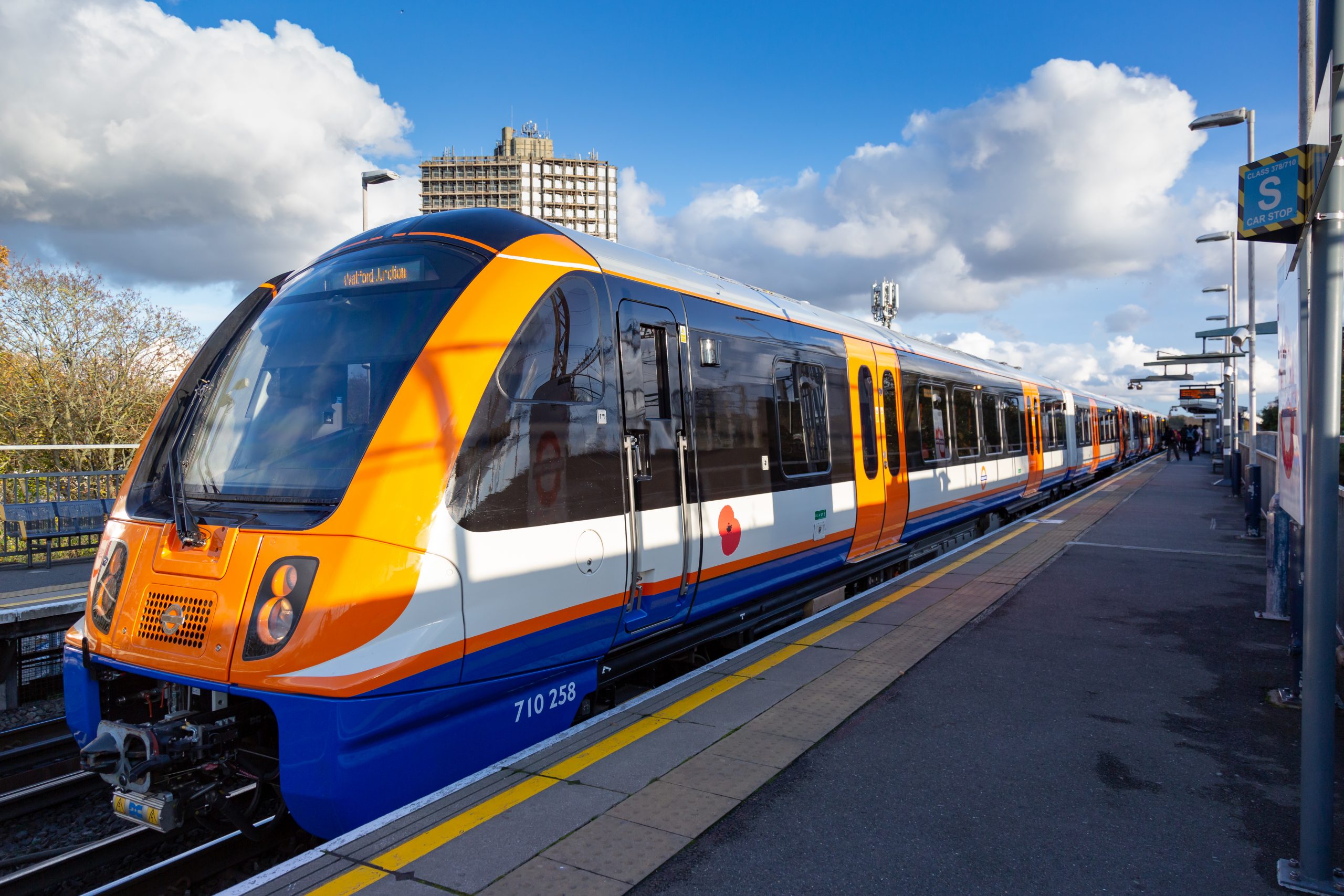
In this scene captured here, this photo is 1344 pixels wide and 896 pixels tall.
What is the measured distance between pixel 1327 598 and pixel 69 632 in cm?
555

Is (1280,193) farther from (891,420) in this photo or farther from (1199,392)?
(1199,392)

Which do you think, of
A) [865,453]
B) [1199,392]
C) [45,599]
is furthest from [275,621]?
[1199,392]

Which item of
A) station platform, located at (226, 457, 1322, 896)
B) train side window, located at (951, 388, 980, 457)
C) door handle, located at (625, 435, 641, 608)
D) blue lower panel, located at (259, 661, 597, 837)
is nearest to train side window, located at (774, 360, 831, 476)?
station platform, located at (226, 457, 1322, 896)

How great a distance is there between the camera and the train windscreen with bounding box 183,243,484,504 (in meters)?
3.86

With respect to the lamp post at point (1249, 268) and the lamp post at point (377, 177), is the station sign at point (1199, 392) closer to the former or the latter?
the lamp post at point (1249, 268)

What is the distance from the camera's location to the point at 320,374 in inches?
164

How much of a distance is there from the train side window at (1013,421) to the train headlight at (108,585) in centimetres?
1287

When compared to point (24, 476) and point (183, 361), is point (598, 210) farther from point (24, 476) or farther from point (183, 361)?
point (24, 476)

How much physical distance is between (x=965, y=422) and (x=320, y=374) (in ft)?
32.0

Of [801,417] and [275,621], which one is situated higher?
[801,417]

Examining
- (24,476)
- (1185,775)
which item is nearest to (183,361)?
(24,476)

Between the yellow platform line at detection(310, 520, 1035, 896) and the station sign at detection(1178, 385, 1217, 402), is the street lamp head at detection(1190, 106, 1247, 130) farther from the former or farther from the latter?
the station sign at detection(1178, 385, 1217, 402)

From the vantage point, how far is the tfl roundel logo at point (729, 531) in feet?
18.7

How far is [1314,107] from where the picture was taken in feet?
10.3
